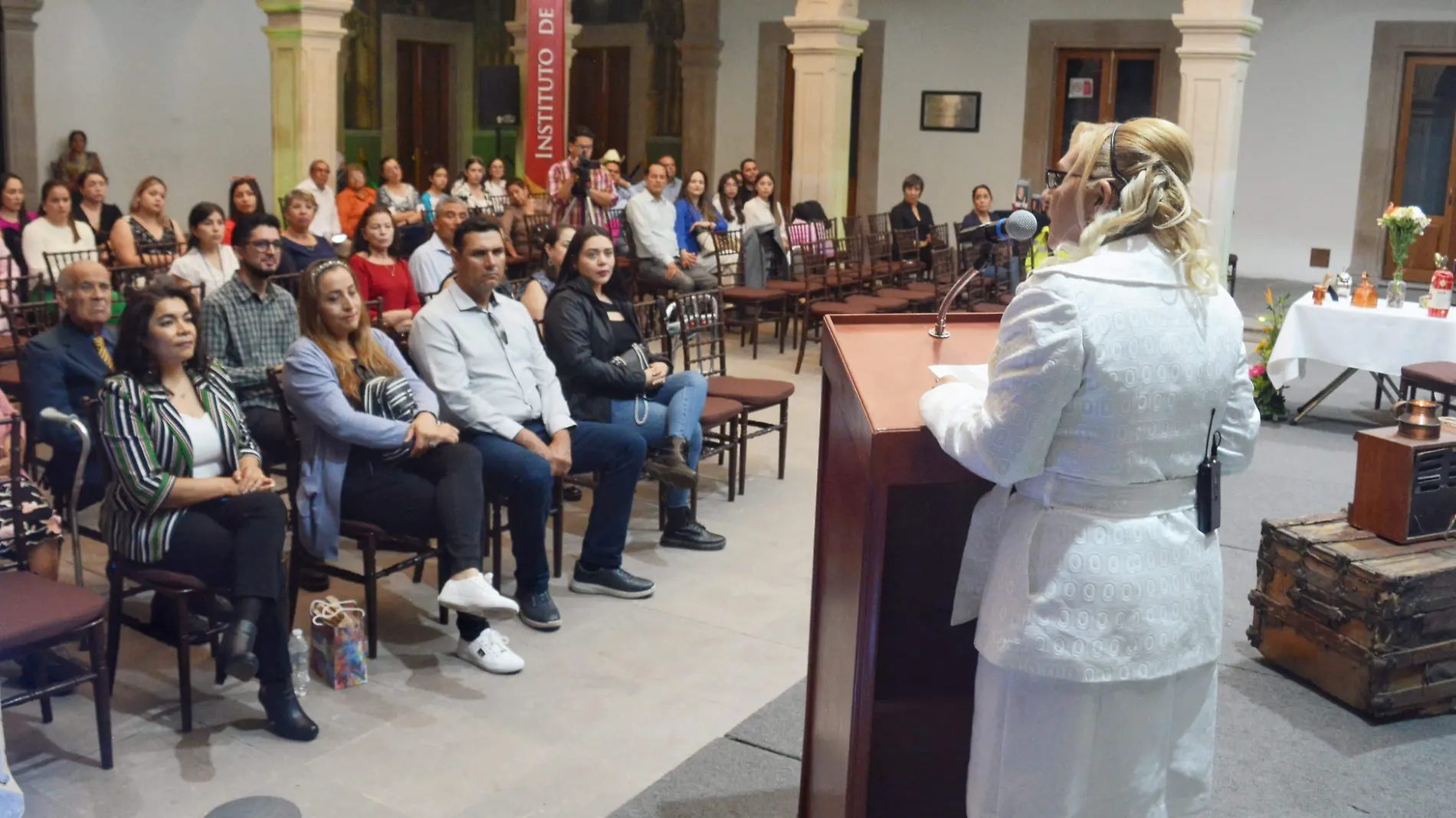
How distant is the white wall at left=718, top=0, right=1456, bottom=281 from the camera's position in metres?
12.7

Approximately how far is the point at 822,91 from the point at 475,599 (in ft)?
26.5

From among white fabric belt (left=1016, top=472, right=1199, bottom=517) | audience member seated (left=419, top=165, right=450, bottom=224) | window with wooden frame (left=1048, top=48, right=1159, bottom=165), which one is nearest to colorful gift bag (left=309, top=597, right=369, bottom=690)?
white fabric belt (left=1016, top=472, right=1199, bottom=517)

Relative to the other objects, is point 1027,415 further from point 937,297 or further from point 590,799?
point 937,297

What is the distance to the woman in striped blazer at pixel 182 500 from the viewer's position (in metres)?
3.38

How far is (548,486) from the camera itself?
165 inches

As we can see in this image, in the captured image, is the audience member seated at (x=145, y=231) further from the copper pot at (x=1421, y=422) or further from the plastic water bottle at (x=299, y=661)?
the copper pot at (x=1421, y=422)

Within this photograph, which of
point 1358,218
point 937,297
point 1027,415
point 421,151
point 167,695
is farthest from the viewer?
point 421,151

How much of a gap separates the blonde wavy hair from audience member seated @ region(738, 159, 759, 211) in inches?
353

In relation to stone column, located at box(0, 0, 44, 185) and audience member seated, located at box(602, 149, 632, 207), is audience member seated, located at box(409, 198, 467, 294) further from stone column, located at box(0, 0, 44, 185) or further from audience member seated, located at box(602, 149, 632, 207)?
stone column, located at box(0, 0, 44, 185)

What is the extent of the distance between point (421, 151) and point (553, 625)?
13.5 meters

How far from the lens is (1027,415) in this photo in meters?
A: 1.92

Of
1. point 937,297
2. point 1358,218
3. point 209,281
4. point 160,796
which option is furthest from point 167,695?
point 1358,218

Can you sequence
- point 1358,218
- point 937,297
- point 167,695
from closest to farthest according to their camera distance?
point 167,695, point 937,297, point 1358,218

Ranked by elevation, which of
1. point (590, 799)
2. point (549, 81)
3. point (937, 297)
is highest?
point (549, 81)
